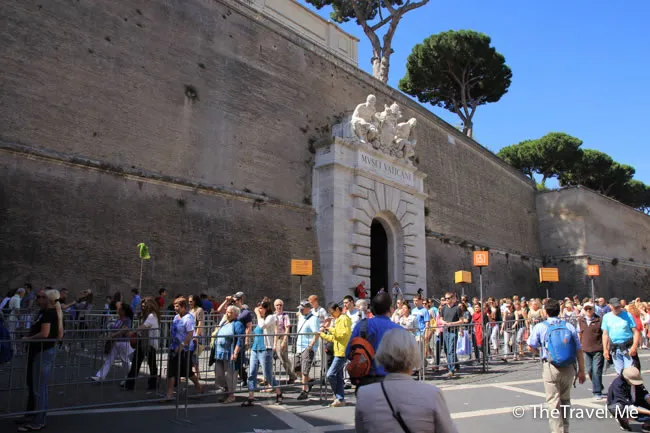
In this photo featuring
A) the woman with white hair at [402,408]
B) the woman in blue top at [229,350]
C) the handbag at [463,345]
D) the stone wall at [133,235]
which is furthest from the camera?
the stone wall at [133,235]

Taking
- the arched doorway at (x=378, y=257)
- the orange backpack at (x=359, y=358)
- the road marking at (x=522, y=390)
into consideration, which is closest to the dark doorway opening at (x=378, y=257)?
the arched doorway at (x=378, y=257)

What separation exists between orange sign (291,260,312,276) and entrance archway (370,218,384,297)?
449 centimetres

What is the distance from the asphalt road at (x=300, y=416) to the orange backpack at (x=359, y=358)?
1544 mm

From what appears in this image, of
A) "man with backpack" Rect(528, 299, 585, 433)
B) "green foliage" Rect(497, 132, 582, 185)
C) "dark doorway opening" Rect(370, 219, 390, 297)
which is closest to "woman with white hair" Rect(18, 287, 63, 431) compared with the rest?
"man with backpack" Rect(528, 299, 585, 433)

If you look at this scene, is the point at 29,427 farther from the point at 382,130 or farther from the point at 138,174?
the point at 382,130

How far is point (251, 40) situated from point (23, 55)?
5840mm

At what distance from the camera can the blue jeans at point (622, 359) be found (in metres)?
6.14

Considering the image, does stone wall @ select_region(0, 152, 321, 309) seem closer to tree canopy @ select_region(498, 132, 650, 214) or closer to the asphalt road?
the asphalt road

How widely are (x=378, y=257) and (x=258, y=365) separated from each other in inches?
402

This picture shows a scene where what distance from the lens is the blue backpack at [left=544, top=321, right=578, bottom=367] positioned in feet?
15.3

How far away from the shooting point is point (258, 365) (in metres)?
6.88

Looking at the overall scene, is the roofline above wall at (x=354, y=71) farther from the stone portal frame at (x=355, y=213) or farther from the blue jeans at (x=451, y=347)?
the blue jeans at (x=451, y=347)

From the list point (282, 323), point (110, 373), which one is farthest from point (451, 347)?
point (110, 373)

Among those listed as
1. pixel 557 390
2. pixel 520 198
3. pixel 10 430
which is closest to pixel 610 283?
pixel 520 198
